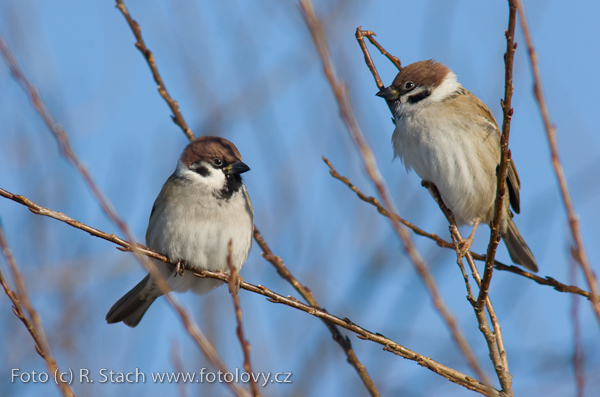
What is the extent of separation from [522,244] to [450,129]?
0.88m

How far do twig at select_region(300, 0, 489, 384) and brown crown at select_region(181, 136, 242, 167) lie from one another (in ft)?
6.52

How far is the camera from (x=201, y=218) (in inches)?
129

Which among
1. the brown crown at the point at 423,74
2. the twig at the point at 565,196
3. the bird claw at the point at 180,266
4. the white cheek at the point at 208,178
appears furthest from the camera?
the brown crown at the point at 423,74

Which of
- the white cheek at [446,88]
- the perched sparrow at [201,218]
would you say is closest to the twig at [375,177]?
the perched sparrow at [201,218]

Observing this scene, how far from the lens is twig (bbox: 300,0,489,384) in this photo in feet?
4.10

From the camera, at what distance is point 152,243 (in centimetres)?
340

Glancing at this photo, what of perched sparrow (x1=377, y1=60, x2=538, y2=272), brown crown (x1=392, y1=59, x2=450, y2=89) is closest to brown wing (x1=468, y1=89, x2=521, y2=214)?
perched sparrow (x1=377, y1=60, x2=538, y2=272)

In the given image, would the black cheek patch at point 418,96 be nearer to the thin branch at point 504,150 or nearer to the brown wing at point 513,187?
the brown wing at point 513,187

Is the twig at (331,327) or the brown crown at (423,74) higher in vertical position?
the brown crown at (423,74)

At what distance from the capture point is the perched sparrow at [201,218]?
3.24m

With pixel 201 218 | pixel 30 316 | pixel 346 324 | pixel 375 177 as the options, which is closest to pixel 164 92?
pixel 201 218

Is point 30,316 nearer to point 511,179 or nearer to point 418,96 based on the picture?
point 418,96

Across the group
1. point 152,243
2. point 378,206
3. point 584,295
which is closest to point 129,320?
point 152,243

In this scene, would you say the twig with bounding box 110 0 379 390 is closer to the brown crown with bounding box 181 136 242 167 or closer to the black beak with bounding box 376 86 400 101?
the brown crown with bounding box 181 136 242 167
